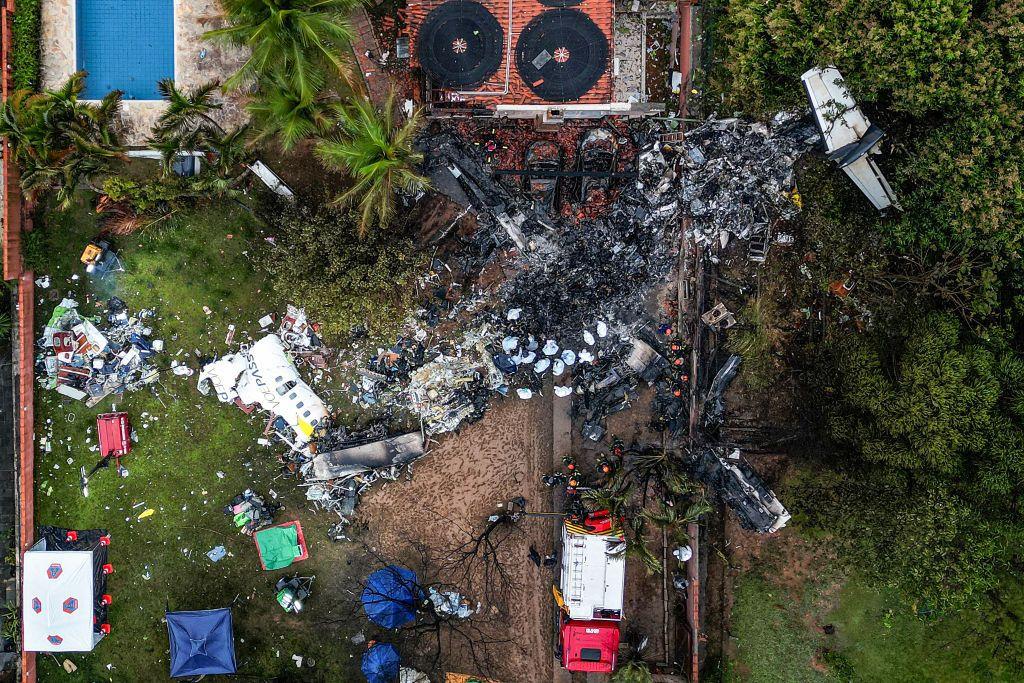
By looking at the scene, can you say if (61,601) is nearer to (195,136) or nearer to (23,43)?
(195,136)

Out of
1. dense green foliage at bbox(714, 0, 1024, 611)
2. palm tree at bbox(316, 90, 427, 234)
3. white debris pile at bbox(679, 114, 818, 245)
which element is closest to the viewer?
dense green foliage at bbox(714, 0, 1024, 611)

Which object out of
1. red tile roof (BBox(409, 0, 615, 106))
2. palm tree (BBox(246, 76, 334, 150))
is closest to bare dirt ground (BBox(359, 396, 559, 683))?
red tile roof (BBox(409, 0, 615, 106))

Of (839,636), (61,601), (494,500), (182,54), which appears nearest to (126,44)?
(182,54)

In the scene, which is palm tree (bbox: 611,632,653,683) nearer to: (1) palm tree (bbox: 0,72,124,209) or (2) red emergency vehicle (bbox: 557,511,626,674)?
(2) red emergency vehicle (bbox: 557,511,626,674)

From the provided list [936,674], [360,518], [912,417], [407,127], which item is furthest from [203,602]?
[936,674]

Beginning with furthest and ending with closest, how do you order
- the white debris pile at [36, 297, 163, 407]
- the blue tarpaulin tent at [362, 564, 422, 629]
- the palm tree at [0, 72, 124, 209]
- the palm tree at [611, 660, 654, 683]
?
the white debris pile at [36, 297, 163, 407]
the blue tarpaulin tent at [362, 564, 422, 629]
the palm tree at [611, 660, 654, 683]
the palm tree at [0, 72, 124, 209]

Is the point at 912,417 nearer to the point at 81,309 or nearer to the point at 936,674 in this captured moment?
the point at 936,674
